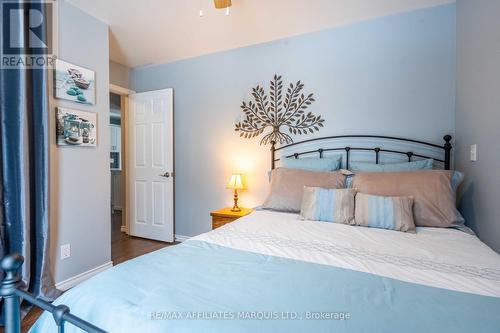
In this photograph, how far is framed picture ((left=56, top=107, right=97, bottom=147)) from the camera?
214 cm

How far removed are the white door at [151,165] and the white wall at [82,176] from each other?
35.1 inches

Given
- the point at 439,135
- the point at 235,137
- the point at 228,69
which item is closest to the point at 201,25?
the point at 228,69

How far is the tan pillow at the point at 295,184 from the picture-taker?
7.15 feet

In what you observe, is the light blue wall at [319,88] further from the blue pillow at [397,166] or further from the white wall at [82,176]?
the white wall at [82,176]

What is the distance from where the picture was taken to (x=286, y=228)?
1740 millimetres

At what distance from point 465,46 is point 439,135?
0.72 meters

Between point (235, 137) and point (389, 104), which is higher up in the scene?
point (389, 104)

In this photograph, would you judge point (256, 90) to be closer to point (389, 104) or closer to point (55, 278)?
point (389, 104)

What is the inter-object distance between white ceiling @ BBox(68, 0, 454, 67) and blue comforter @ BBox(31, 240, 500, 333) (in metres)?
2.28

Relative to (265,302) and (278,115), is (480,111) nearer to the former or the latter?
(278,115)

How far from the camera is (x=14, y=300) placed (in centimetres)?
77

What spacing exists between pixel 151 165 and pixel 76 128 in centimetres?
134

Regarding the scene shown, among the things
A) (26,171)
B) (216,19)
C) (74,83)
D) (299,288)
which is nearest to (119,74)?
(74,83)

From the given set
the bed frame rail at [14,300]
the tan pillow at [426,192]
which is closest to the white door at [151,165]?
the tan pillow at [426,192]
